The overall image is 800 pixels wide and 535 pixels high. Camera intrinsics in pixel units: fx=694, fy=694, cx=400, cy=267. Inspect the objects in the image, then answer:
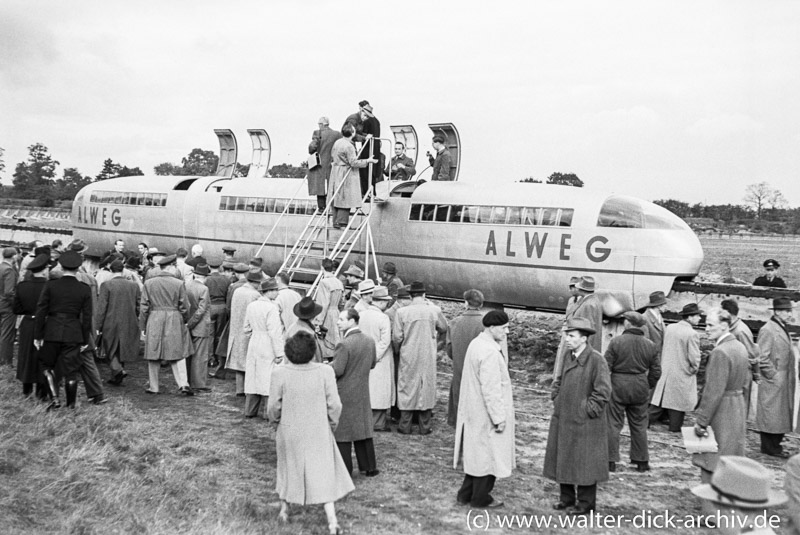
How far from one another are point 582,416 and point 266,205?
13.8 m

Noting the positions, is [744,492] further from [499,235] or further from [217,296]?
[499,235]

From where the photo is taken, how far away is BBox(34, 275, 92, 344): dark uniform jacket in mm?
8820

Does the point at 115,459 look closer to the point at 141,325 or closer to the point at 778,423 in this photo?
the point at 141,325

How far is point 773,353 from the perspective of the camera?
350 inches

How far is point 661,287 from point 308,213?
878 centimetres

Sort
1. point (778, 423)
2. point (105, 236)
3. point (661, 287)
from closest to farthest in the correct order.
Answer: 1. point (778, 423)
2. point (661, 287)
3. point (105, 236)

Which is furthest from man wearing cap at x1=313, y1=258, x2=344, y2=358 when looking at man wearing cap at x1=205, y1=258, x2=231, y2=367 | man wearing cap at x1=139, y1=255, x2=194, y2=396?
man wearing cap at x1=205, y1=258, x2=231, y2=367

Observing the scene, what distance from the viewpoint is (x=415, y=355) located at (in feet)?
30.4

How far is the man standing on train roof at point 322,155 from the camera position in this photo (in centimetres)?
1457

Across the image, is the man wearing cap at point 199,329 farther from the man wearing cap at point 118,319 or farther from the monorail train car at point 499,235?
the monorail train car at point 499,235

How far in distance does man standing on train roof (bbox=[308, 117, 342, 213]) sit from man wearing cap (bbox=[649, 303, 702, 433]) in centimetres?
785

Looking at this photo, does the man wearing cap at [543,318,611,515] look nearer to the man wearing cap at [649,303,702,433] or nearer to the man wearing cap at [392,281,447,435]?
the man wearing cap at [392,281,447,435]

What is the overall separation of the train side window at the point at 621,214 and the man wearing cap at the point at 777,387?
4178mm

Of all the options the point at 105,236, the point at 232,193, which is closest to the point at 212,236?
the point at 232,193
